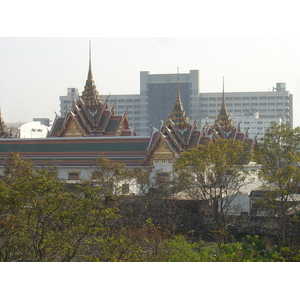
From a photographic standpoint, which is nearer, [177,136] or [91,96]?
[177,136]

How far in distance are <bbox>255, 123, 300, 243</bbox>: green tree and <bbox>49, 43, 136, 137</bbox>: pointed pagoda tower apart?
65.9 feet

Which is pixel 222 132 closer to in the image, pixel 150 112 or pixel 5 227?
pixel 5 227

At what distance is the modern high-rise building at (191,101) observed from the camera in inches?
3514

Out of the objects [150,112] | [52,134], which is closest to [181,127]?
[52,134]

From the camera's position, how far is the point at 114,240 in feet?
41.4

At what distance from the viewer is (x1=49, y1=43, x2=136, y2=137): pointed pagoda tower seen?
38.3 meters

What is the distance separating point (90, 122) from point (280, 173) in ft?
73.5

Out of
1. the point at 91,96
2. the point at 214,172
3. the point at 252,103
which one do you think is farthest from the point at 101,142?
the point at 252,103

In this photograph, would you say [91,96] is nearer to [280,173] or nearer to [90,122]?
[90,122]

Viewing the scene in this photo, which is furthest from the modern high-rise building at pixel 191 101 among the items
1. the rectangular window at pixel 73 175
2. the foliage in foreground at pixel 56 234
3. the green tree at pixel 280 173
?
the foliage in foreground at pixel 56 234

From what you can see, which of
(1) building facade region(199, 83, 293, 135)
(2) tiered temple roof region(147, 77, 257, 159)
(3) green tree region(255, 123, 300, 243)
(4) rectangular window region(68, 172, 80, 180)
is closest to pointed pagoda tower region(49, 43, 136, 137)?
(4) rectangular window region(68, 172, 80, 180)

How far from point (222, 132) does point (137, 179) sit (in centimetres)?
1547

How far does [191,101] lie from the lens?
295 ft

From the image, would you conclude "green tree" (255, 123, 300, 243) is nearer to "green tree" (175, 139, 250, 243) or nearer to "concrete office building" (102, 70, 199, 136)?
"green tree" (175, 139, 250, 243)
